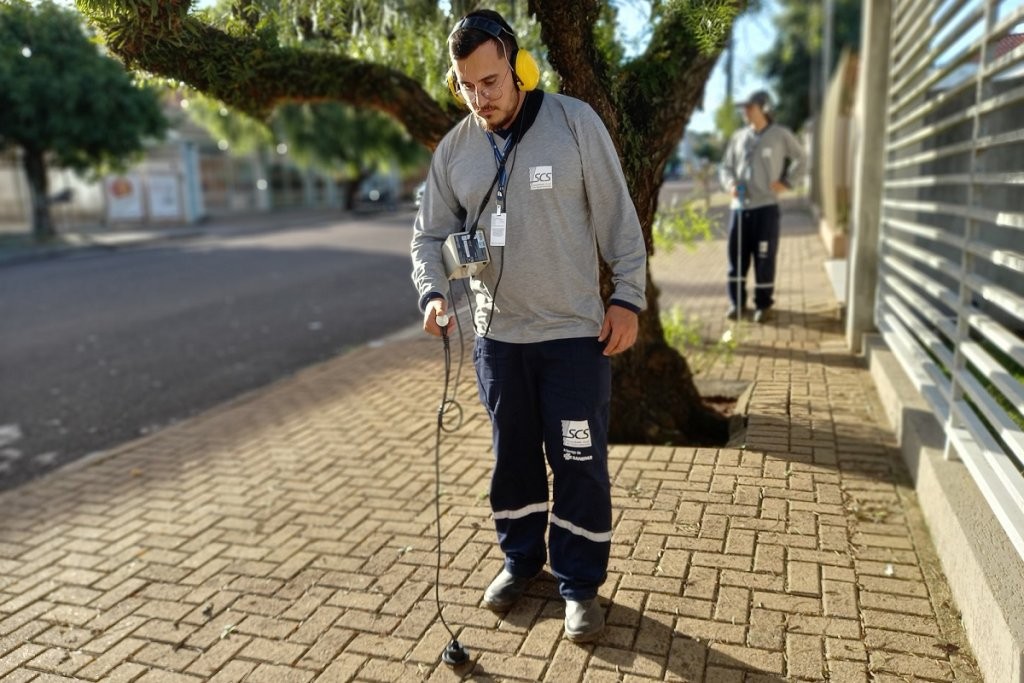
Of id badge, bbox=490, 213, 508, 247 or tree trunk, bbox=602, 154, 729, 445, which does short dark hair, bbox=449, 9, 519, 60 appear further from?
tree trunk, bbox=602, 154, 729, 445

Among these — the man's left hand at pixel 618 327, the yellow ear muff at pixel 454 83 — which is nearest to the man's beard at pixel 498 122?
the yellow ear muff at pixel 454 83

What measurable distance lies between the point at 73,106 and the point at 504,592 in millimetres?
24795

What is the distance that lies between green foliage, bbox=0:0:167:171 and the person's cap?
1950 cm

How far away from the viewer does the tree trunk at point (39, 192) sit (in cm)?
Result: 2540

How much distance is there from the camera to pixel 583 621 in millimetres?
3037

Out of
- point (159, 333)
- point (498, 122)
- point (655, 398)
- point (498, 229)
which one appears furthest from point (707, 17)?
point (159, 333)

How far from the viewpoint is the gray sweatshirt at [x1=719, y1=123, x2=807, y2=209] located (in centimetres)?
763

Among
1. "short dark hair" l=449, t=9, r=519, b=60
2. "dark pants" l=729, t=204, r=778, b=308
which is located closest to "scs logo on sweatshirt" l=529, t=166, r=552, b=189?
"short dark hair" l=449, t=9, r=519, b=60

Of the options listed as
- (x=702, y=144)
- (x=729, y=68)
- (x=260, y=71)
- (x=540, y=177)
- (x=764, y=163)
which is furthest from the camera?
(x=764, y=163)

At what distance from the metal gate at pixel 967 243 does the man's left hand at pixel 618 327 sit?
1.32m

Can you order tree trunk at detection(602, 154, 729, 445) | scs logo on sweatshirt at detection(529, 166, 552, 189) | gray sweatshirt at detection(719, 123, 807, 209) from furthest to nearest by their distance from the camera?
gray sweatshirt at detection(719, 123, 807, 209) < tree trunk at detection(602, 154, 729, 445) < scs logo on sweatshirt at detection(529, 166, 552, 189)

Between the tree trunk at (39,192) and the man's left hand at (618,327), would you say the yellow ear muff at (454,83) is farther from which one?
the tree trunk at (39,192)

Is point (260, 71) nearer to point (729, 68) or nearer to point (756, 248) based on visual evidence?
point (729, 68)

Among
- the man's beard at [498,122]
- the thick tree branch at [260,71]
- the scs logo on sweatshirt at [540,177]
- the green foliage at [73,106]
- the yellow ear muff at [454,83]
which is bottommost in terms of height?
the scs logo on sweatshirt at [540,177]
